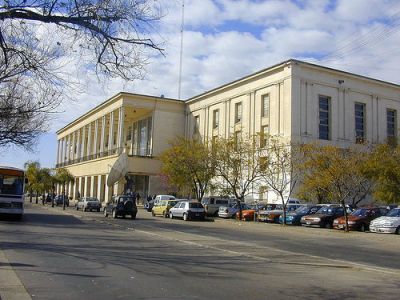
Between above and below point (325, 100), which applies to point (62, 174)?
below

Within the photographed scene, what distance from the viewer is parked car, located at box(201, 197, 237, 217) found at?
144 feet

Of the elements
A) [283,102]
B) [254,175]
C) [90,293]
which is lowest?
[90,293]

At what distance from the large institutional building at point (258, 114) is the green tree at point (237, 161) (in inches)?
396

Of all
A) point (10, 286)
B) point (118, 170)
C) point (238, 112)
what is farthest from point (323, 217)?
point (118, 170)

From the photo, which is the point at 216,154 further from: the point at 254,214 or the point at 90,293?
the point at 90,293

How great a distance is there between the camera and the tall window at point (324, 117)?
5638cm

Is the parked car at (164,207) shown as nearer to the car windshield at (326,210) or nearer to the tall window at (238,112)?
the car windshield at (326,210)

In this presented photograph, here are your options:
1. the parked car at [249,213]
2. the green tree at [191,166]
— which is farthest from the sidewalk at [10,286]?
the green tree at [191,166]

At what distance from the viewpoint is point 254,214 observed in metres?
38.3

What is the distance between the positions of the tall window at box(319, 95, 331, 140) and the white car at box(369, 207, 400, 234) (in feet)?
89.9

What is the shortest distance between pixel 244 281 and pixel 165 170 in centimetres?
3933

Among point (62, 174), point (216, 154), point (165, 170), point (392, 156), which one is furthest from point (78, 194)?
point (392, 156)

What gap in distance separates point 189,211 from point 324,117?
25.0 m

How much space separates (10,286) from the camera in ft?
29.1
